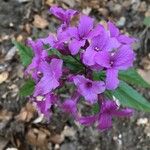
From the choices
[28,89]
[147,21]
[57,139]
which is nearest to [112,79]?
[28,89]

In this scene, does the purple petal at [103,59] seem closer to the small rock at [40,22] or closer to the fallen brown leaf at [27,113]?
the fallen brown leaf at [27,113]

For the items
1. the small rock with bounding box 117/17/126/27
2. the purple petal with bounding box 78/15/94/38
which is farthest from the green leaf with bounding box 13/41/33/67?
the small rock with bounding box 117/17/126/27

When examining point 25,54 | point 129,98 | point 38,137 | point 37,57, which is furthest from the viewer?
point 38,137

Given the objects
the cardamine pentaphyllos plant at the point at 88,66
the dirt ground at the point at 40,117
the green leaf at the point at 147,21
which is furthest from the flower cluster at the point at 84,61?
the green leaf at the point at 147,21

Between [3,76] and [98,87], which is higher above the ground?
[98,87]

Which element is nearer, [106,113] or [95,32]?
[95,32]

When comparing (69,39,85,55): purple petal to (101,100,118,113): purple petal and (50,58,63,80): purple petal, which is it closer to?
(50,58,63,80): purple petal

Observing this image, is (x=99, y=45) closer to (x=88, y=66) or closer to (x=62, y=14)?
(x=88, y=66)

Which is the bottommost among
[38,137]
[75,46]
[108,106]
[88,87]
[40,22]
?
[38,137]
